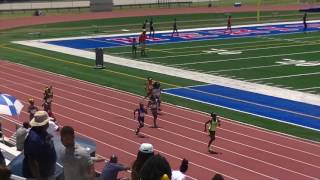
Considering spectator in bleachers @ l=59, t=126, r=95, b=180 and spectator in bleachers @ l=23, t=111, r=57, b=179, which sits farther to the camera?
spectator in bleachers @ l=23, t=111, r=57, b=179

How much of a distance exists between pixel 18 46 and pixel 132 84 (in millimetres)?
→ 17425

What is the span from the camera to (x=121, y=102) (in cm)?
2414

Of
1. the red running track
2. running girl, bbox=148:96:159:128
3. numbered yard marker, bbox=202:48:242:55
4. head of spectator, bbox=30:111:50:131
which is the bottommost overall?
the red running track

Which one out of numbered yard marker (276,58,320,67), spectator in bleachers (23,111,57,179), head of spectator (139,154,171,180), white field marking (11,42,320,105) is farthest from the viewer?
numbered yard marker (276,58,320,67)

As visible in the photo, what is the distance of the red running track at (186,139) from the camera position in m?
15.8

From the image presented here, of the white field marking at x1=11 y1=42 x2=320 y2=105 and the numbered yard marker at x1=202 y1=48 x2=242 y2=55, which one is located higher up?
the numbered yard marker at x1=202 y1=48 x2=242 y2=55

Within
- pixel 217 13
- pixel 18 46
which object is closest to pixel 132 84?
pixel 18 46

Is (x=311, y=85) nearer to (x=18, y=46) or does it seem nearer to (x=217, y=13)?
(x=18, y=46)

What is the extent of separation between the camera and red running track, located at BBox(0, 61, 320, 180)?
1578 centimetres

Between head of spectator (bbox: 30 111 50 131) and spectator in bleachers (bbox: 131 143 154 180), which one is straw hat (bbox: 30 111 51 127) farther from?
spectator in bleachers (bbox: 131 143 154 180)

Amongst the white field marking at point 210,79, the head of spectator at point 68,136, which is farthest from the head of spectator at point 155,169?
the white field marking at point 210,79

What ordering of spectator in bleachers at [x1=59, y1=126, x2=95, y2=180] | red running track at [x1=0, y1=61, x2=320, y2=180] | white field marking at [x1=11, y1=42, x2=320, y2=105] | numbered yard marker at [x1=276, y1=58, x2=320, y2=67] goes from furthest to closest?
numbered yard marker at [x1=276, y1=58, x2=320, y2=67] < white field marking at [x1=11, y1=42, x2=320, y2=105] < red running track at [x1=0, y1=61, x2=320, y2=180] < spectator in bleachers at [x1=59, y1=126, x2=95, y2=180]

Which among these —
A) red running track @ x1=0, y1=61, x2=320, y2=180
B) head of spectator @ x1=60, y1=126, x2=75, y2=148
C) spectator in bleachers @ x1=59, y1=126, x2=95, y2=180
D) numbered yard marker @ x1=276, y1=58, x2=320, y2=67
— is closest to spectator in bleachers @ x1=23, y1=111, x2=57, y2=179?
spectator in bleachers @ x1=59, y1=126, x2=95, y2=180

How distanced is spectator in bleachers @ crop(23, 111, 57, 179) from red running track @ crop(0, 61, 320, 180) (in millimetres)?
6593
